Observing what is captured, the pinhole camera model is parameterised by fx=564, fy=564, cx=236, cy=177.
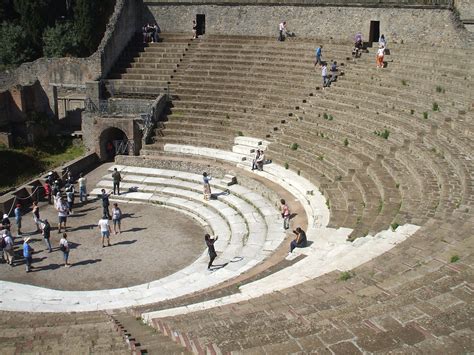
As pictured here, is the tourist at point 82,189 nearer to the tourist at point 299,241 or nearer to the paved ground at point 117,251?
the paved ground at point 117,251

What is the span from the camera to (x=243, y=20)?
2733 centimetres

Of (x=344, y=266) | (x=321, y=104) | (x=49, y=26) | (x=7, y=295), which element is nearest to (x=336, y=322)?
(x=344, y=266)

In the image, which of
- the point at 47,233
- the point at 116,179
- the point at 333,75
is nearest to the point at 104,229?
the point at 47,233

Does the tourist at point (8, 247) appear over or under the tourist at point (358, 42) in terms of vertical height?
under

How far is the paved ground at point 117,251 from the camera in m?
13.9

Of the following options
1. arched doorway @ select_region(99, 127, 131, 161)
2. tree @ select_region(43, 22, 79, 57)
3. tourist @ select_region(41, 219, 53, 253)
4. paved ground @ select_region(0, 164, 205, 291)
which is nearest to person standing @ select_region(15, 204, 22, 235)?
paved ground @ select_region(0, 164, 205, 291)

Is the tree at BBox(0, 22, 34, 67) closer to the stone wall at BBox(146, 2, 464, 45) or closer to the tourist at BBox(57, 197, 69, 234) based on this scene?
the stone wall at BBox(146, 2, 464, 45)

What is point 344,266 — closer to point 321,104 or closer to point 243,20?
point 321,104

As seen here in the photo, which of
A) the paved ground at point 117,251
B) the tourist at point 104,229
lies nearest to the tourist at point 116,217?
the paved ground at point 117,251

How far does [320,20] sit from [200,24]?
6.33 m

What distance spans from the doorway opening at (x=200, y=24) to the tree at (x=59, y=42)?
23.3 feet

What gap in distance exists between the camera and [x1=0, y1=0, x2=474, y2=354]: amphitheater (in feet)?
24.4

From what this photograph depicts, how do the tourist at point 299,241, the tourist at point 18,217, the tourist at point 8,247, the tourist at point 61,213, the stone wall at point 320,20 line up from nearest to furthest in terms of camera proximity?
1. the tourist at point 299,241
2. the tourist at point 8,247
3. the tourist at point 18,217
4. the tourist at point 61,213
5. the stone wall at point 320,20

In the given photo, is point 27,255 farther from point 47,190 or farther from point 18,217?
point 47,190
